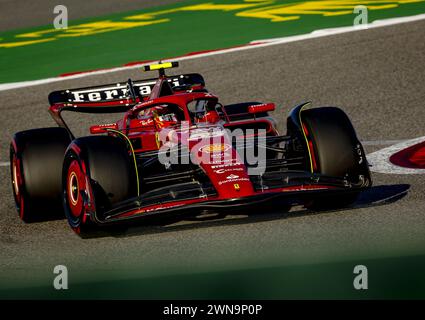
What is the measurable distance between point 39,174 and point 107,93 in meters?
2.48

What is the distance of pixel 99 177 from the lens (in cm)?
744

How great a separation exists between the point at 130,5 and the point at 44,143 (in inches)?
498

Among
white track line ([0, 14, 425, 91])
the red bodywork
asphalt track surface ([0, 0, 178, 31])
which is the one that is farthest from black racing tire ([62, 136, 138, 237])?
asphalt track surface ([0, 0, 178, 31])

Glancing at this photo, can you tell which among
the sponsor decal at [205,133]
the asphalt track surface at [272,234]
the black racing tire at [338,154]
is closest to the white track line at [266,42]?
the asphalt track surface at [272,234]

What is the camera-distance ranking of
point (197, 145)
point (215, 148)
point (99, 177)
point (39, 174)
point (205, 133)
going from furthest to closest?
point (205, 133) < point (39, 174) < point (197, 145) < point (215, 148) < point (99, 177)

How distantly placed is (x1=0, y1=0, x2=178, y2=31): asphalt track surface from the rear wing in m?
9.51

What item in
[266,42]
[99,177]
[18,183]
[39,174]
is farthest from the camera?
[266,42]

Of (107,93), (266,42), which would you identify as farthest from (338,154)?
(266,42)

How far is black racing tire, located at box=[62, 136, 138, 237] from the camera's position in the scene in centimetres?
741

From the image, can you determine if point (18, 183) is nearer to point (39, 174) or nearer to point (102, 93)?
point (39, 174)

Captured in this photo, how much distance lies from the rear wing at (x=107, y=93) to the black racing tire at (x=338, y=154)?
287 cm

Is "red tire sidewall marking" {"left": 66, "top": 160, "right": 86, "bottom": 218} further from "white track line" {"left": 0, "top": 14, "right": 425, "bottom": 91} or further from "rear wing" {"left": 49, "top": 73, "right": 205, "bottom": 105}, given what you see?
"white track line" {"left": 0, "top": 14, "right": 425, "bottom": 91}

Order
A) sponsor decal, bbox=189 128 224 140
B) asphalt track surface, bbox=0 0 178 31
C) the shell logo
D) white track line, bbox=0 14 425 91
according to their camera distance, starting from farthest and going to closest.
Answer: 1. asphalt track surface, bbox=0 0 178 31
2. white track line, bbox=0 14 425 91
3. sponsor decal, bbox=189 128 224 140
4. the shell logo

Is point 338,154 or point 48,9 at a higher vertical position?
point 48,9
